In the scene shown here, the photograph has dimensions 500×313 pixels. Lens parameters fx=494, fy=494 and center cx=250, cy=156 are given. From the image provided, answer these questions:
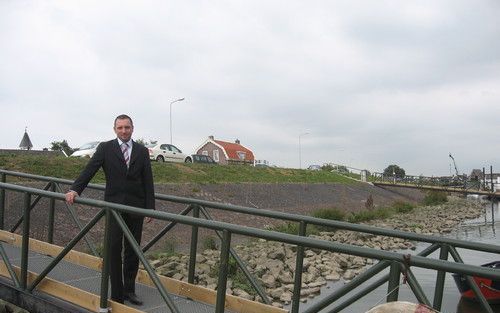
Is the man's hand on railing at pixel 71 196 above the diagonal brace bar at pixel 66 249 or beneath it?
above

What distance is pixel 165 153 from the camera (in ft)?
97.9

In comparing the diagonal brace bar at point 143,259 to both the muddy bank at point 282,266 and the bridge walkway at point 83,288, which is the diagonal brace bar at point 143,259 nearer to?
the bridge walkway at point 83,288

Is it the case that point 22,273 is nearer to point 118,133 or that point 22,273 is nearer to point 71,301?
point 71,301

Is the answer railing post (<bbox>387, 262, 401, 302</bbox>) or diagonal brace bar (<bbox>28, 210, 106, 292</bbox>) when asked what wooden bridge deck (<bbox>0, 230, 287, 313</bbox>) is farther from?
railing post (<bbox>387, 262, 401, 302</bbox>)

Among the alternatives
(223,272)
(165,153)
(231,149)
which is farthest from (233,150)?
(223,272)

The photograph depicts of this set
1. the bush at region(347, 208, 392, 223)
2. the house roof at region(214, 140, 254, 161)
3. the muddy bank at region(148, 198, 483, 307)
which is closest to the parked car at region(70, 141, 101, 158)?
the muddy bank at region(148, 198, 483, 307)

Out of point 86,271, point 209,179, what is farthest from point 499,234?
point 86,271

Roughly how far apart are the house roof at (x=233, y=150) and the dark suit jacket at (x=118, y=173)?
53400 mm

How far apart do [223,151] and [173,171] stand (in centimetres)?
Result: 3424

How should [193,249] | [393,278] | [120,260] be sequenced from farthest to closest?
[193,249] → [120,260] → [393,278]

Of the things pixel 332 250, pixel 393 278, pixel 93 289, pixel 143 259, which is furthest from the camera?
pixel 93 289

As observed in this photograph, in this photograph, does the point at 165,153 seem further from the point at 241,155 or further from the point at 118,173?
the point at 241,155

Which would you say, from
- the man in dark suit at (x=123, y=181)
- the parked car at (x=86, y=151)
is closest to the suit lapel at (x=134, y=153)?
the man in dark suit at (x=123, y=181)

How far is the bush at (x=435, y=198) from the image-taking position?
45375mm
